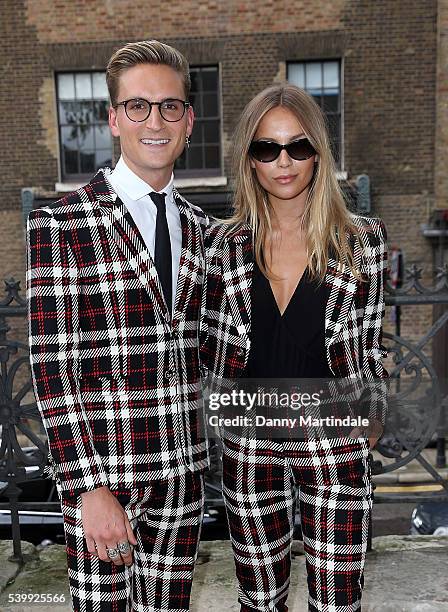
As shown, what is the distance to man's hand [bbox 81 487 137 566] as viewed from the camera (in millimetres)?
1908

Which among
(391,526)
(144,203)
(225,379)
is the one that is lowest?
(391,526)

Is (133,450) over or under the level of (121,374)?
under

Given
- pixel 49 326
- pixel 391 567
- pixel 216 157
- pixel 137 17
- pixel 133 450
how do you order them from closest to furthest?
pixel 49 326
pixel 133 450
pixel 391 567
pixel 137 17
pixel 216 157

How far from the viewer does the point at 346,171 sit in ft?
45.6

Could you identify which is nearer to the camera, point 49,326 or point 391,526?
point 49,326

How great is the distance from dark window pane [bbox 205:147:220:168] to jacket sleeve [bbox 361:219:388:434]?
12492 mm

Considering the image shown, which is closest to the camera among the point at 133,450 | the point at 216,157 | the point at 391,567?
the point at 133,450

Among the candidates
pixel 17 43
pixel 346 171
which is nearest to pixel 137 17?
pixel 17 43

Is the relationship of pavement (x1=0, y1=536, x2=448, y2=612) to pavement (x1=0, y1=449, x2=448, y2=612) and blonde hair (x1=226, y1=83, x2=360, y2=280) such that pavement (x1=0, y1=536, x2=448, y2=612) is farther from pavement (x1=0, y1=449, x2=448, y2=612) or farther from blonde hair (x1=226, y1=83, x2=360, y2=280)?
blonde hair (x1=226, y1=83, x2=360, y2=280)

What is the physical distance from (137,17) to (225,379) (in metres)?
12.9

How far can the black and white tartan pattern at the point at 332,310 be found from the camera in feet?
7.28

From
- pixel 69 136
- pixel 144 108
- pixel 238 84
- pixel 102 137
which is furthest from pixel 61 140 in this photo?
pixel 144 108

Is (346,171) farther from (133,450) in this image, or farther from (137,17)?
(133,450)

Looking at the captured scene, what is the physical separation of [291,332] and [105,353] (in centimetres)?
64
